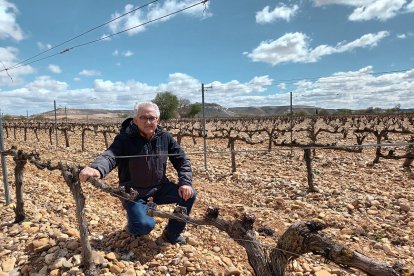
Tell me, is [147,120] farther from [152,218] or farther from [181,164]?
[152,218]

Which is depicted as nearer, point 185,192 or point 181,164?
point 185,192

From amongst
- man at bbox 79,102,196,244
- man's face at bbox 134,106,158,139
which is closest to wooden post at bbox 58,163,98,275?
man at bbox 79,102,196,244

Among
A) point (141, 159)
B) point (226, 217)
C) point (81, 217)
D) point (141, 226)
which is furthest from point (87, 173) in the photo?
point (226, 217)

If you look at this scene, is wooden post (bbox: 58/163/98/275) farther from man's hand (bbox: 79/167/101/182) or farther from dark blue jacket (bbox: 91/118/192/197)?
dark blue jacket (bbox: 91/118/192/197)

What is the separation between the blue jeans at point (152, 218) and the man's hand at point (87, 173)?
0.56 meters

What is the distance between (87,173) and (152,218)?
42.1 inches

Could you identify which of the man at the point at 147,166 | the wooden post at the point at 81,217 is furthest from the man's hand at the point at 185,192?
the wooden post at the point at 81,217

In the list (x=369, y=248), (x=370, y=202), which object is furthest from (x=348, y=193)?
(x=369, y=248)

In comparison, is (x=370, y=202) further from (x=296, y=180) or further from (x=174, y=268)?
(x=174, y=268)

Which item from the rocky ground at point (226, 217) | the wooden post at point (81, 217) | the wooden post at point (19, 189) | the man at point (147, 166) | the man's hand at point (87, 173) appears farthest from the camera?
the wooden post at point (19, 189)

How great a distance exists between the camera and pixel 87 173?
327 cm

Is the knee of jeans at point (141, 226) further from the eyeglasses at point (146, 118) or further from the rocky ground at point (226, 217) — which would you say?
the eyeglasses at point (146, 118)

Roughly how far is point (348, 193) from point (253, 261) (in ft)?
18.8

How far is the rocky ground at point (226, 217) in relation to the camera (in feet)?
12.1
